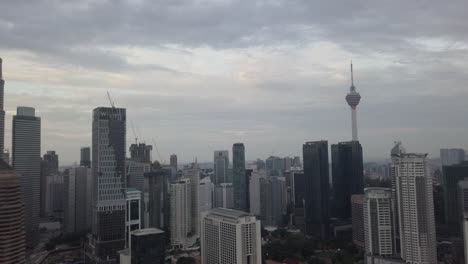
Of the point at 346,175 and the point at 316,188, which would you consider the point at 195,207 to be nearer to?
the point at 316,188

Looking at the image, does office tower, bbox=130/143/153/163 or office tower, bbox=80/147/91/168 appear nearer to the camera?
office tower, bbox=130/143/153/163

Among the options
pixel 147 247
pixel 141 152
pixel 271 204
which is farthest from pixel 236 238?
pixel 141 152

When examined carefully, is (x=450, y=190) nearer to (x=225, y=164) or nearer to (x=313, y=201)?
(x=313, y=201)

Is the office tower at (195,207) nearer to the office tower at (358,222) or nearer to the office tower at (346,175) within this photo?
the office tower at (346,175)

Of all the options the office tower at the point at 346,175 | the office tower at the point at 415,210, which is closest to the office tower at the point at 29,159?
the office tower at the point at 346,175

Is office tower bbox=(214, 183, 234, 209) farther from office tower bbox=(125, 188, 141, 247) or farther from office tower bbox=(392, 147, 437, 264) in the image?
office tower bbox=(392, 147, 437, 264)

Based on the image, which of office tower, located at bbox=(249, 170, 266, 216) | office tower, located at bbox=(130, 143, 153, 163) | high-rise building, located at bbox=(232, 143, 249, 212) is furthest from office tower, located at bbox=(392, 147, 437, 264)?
office tower, located at bbox=(130, 143, 153, 163)

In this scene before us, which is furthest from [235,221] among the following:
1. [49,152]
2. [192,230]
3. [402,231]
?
[49,152]
